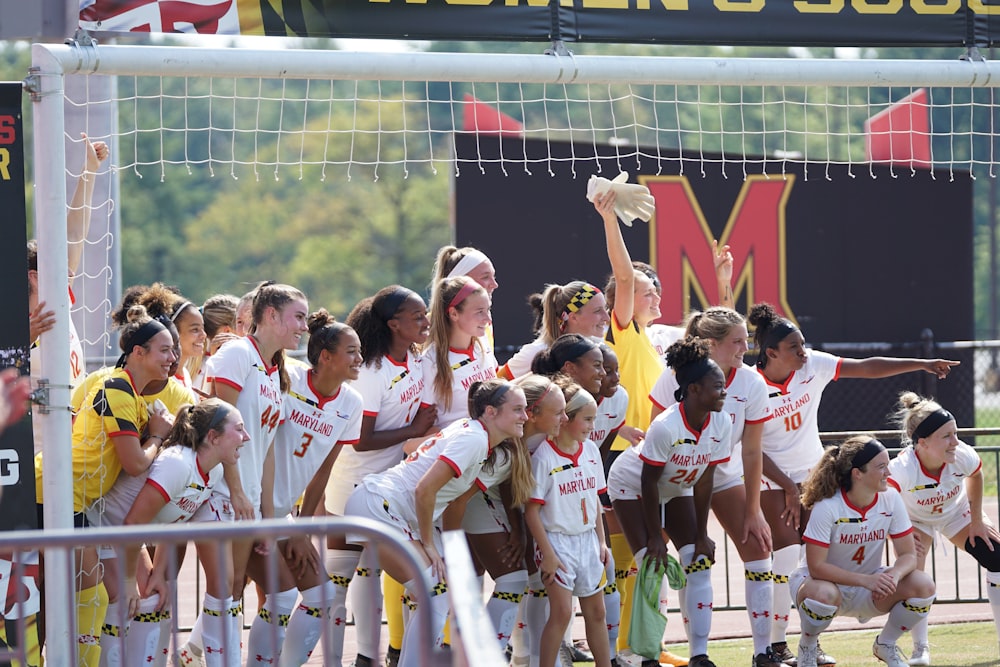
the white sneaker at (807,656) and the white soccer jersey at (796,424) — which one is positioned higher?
the white soccer jersey at (796,424)

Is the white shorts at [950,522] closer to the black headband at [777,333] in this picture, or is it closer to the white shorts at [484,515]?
the black headband at [777,333]

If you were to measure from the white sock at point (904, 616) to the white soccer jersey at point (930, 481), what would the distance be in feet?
2.06

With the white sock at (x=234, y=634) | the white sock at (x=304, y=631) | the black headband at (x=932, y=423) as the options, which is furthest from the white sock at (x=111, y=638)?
the black headband at (x=932, y=423)

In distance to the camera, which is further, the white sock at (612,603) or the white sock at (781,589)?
the white sock at (781,589)

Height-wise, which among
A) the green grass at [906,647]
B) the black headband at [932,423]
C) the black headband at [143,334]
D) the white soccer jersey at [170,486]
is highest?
the black headband at [143,334]

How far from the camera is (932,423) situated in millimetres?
6859

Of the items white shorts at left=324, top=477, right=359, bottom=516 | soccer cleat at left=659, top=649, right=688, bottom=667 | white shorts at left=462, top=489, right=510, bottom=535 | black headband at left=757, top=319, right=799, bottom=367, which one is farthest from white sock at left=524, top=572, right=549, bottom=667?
black headband at left=757, top=319, right=799, bottom=367

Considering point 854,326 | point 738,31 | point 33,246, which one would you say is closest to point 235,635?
point 33,246

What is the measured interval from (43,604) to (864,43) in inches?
187

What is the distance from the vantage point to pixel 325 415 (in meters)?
6.15

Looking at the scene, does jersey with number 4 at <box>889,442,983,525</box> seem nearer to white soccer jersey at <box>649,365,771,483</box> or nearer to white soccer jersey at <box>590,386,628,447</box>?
white soccer jersey at <box>649,365,771,483</box>

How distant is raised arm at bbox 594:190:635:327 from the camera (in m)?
6.90

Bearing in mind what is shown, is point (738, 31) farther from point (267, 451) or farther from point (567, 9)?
point (267, 451)

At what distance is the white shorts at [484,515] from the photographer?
20.3 feet
